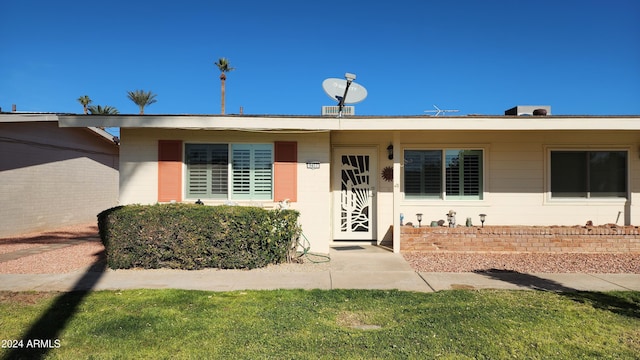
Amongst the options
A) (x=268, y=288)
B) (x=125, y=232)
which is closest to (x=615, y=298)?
(x=268, y=288)

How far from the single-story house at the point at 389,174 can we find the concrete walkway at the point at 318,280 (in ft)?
6.15

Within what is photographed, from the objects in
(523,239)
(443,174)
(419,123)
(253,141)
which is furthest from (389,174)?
(253,141)

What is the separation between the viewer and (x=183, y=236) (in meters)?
6.46

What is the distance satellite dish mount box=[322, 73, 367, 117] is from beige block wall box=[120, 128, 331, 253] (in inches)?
41.8

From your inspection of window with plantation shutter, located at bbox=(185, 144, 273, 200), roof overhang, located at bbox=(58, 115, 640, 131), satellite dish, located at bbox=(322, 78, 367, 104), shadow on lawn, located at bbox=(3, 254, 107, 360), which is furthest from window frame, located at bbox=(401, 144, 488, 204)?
shadow on lawn, located at bbox=(3, 254, 107, 360)

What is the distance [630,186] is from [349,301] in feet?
26.5

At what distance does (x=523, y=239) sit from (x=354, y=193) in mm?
3766

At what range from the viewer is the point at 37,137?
11.2 metres

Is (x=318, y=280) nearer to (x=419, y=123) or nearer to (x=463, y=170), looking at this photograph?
(x=419, y=123)

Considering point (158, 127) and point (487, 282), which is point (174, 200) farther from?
point (487, 282)

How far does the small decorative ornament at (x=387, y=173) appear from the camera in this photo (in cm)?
895

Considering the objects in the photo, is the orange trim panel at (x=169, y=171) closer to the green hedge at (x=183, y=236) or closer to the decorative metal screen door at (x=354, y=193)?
the green hedge at (x=183, y=236)

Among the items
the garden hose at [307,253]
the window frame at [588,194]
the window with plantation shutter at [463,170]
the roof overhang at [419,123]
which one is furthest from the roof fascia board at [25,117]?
the window frame at [588,194]

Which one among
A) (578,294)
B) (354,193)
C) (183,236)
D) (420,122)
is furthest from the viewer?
(354,193)
